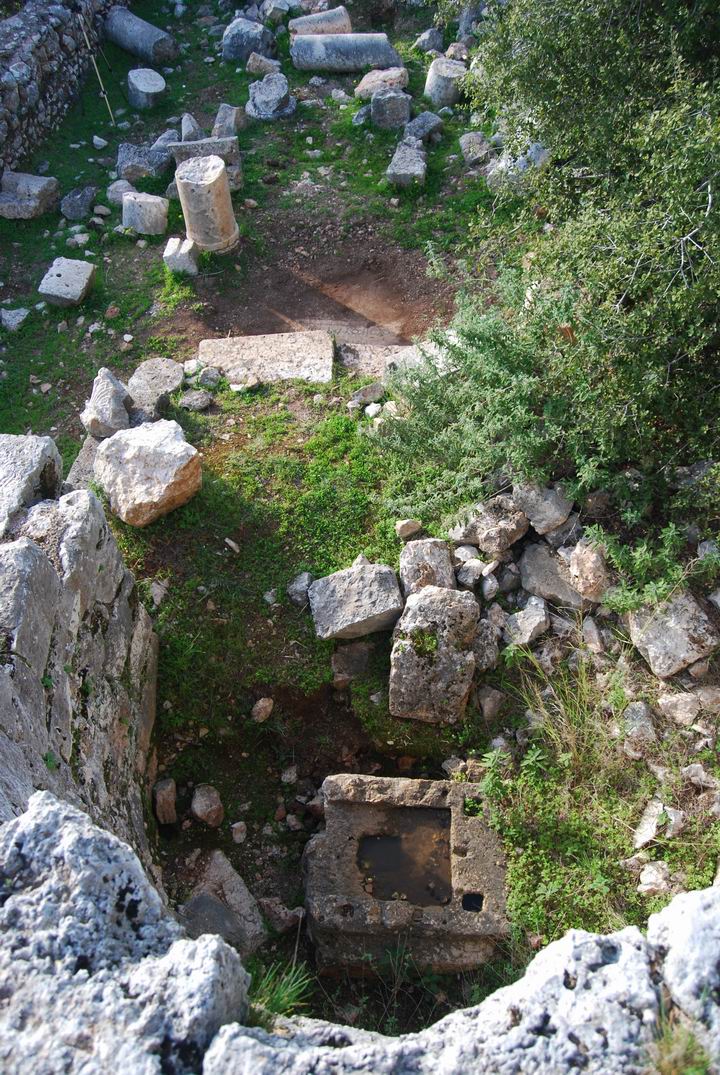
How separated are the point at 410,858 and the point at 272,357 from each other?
14.0 ft

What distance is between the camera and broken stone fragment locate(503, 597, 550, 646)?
196 inches

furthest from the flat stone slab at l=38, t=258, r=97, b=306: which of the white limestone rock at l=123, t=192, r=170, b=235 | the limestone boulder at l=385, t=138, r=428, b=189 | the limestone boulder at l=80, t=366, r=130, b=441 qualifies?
the limestone boulder at l=385, t=138, r=428, b=189

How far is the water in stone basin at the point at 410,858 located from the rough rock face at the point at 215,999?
1883 mm

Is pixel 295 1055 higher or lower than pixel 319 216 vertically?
higher

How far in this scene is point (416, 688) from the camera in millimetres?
4801

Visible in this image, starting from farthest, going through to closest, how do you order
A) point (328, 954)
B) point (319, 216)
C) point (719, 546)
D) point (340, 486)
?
point (319, 216) → point (340, 486) → point (719, 546) → point (328, 954)

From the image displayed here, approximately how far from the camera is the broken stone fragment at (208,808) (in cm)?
485

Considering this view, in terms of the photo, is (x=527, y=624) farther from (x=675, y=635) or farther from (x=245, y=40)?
(x=245, y=40)

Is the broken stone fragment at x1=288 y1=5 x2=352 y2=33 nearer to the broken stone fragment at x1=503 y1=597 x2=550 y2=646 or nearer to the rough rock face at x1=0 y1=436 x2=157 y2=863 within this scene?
the rough rock face at x1=0 y1=436 x2=157 y2=863

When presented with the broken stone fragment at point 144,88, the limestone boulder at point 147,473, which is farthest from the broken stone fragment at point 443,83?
the limestone boulder at point 147,473

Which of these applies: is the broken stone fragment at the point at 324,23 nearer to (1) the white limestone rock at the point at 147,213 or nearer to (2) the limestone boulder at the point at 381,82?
(2) the limestone boulder at the point at 381,82

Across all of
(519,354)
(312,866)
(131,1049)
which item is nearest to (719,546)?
(519,354)

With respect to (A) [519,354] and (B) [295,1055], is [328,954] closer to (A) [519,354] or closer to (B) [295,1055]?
(B) [295,1055]

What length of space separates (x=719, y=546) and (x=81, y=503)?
350 cm
